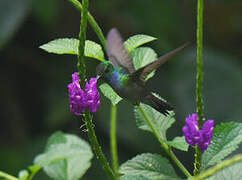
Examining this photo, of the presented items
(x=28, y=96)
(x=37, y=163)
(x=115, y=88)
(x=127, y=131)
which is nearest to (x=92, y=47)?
(x=115, y=88)

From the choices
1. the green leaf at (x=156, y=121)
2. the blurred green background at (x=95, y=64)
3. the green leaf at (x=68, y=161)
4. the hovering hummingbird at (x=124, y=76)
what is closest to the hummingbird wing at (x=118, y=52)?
the hovering hummingbird at (x=124, y=76)

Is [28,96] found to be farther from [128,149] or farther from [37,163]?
[37,163]

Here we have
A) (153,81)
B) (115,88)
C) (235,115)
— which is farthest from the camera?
(153,81)

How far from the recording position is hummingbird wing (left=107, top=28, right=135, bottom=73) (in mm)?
753

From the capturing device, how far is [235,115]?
2.30m

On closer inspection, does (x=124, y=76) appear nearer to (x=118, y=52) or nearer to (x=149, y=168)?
(x=118, y=52)

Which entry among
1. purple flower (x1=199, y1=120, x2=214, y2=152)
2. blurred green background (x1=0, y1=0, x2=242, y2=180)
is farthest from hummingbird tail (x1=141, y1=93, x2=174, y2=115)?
blurred green background (x1=0, y1=0, x2=242, y2=180)

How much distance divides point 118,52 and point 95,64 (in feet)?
5.88

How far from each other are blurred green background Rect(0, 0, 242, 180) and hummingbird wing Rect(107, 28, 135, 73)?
149 centimetres

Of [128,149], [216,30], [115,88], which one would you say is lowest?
[128,149]

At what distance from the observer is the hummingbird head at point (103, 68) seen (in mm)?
730

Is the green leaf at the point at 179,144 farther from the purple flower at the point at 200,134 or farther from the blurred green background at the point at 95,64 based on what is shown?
the blurred green background at the point at 95,64

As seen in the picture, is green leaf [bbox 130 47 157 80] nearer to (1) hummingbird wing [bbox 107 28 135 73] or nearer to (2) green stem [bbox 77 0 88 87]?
(1) hummingbird wing [bbox 107 28 135 73]

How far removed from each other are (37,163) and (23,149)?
1568 millimetres
